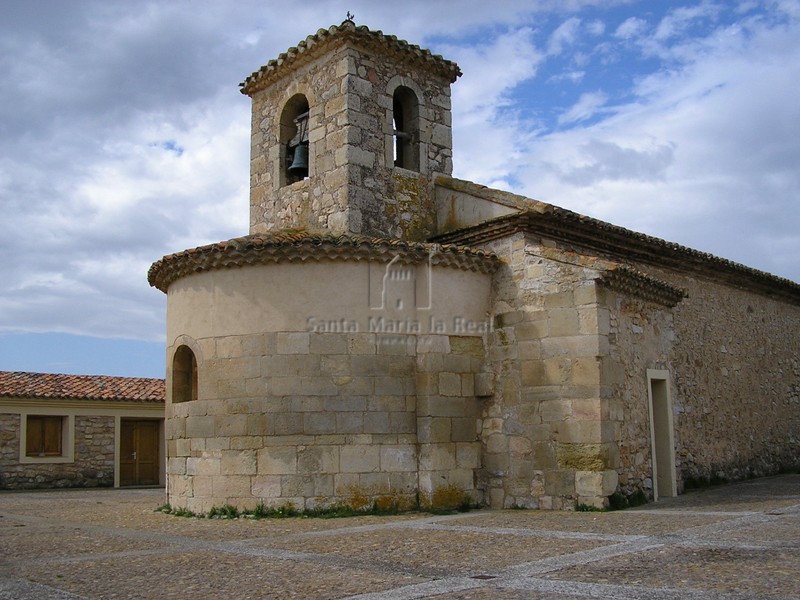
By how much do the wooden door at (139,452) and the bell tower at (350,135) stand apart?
9.52 metres

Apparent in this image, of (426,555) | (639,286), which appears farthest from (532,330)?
(426,555)

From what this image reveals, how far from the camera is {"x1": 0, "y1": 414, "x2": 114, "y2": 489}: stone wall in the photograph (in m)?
19.1

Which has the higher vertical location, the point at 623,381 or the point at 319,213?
the point at 319,213

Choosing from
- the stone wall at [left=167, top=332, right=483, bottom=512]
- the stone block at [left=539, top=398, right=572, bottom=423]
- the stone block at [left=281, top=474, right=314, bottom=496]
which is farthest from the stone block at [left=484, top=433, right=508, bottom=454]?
the stone block at [left=281, top=474, right=314, bottom=496]

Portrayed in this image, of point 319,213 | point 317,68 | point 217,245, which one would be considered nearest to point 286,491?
point 217,245

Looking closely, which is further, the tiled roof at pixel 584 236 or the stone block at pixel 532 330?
the tiled roof at pixel 584 236

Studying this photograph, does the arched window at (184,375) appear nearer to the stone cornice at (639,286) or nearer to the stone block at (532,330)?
the stone block at (532,330)

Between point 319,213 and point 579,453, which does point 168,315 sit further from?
point 579,453

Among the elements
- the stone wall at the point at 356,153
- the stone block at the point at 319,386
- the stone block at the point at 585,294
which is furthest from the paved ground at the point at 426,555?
the stone wall at the point at 356,153

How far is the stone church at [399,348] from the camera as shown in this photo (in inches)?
410

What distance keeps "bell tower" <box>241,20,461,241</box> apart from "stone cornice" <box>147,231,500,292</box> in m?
1.69

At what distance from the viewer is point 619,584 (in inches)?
220

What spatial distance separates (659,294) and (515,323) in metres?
2.37

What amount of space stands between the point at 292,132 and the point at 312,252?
170 inches
